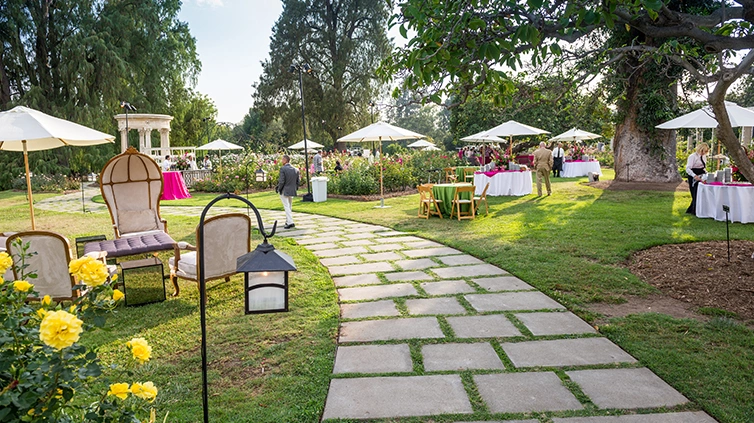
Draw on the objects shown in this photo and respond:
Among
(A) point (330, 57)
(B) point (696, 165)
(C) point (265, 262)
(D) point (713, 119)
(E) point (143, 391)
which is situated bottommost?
(E) point (143, 391)

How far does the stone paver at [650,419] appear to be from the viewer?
256 cm

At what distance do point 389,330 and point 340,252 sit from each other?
10.7 feet

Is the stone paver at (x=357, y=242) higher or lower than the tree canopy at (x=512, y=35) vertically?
lower

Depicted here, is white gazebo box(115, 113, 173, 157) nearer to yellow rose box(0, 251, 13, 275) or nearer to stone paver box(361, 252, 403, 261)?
stone paver box(361, 252, 403, 261)

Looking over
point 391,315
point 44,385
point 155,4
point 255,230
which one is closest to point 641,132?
point 255,230

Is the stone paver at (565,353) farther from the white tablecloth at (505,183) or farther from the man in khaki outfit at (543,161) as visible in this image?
the white tablecloth at (505,183)

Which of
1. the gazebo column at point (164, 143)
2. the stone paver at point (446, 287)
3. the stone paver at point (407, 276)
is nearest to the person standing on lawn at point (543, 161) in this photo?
the stone paver at point (407, 276)

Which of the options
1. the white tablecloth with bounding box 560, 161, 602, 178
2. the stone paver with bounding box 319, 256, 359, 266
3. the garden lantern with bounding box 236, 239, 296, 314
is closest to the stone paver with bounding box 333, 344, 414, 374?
the garden lantern with bounding box 236, 239, 296, 314

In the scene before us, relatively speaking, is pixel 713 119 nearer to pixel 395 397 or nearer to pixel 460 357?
pixel 460 357

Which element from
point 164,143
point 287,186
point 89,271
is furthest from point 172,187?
point 89,271

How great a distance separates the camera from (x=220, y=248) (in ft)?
16.1

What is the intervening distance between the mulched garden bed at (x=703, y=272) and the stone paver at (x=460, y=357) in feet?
8.15

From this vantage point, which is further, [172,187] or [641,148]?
[172,187]

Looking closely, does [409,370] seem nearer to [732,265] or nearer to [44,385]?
[44,385]
